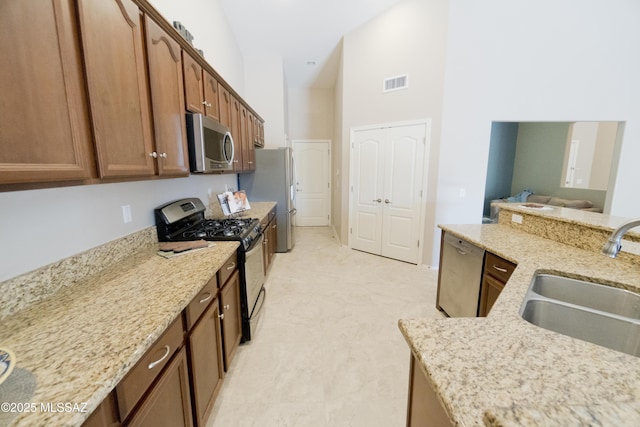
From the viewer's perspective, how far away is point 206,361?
1.39 metres

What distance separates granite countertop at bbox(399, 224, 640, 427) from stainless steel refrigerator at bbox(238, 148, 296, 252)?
11.2 feet

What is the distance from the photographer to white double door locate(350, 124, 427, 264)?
3.65m

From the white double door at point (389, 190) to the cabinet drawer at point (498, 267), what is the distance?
6.12 ft

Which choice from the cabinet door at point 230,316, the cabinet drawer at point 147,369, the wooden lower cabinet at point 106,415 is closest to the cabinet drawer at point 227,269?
the cabinet door at point 230,316

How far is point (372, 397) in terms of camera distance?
1624mm

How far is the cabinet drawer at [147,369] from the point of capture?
29.7 inches

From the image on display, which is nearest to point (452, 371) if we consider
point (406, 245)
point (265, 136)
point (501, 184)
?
point (406, 245)

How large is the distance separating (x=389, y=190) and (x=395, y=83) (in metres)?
1.56

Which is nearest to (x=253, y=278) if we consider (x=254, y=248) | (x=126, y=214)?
(x=254, y=248)

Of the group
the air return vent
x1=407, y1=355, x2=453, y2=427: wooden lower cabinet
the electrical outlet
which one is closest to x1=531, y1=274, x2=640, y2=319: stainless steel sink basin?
x1=407, y1=355, x2=453, y2=427: wooden lower cabinet

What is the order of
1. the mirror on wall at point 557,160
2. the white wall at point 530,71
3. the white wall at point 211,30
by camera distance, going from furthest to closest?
the mirror on wall at point 557,160 < the white wall at point 530,71 < the white wall at point 211,30

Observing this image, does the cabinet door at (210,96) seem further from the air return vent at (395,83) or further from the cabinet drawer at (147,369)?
the air return vent at (395,83)

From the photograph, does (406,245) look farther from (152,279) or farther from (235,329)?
(152,279)

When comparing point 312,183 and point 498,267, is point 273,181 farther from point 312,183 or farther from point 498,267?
point 498,267
